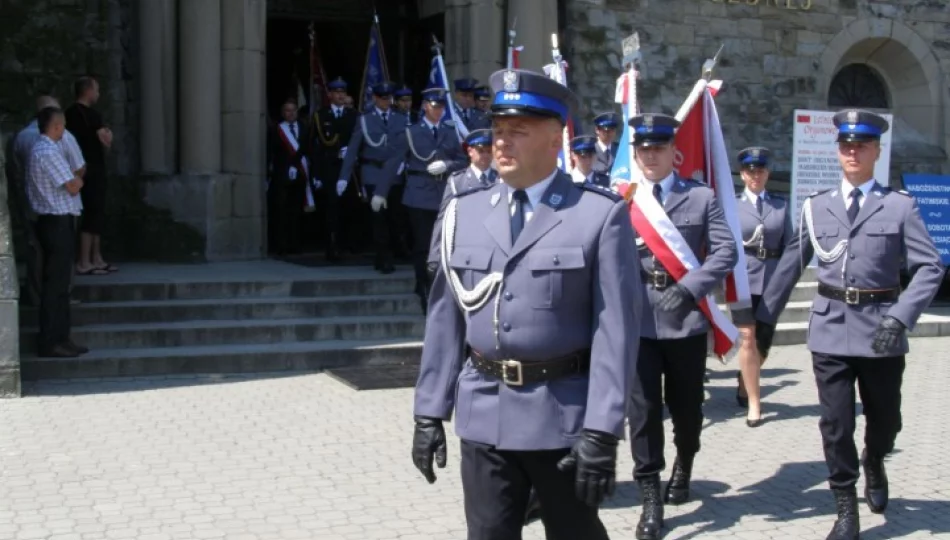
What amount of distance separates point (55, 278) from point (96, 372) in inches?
31.0

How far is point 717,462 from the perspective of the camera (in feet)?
25.4

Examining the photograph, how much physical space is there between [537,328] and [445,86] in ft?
31.3

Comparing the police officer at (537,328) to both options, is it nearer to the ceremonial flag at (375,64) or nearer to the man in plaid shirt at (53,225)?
the man in plaid shirt at (53,225)

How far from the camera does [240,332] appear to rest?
10.7 meters

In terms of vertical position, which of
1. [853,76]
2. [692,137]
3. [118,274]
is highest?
[853,76]

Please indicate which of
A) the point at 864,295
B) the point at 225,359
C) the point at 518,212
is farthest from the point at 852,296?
the point at 225,359

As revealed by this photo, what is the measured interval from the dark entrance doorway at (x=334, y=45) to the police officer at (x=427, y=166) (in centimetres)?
380

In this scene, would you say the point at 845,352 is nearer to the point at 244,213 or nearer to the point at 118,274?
the point at 118,274

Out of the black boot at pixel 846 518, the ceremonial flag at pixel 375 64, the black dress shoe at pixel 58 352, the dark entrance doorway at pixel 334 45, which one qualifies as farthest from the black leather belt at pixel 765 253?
the dark entrance doorway at pixel 334 45

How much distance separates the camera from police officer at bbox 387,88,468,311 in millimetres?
11586

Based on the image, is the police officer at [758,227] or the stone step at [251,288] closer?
the police officer at [758,227]

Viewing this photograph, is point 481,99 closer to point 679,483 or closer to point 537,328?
point 679,483

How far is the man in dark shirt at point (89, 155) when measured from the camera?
38.4 feet

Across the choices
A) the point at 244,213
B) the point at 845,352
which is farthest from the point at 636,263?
the point at 244,213
